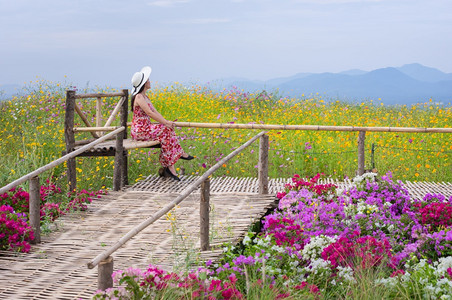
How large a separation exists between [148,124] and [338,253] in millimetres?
4196

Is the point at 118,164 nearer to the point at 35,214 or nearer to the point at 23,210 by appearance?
the point at 23,210

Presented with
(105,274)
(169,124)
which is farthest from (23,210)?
(105,274)

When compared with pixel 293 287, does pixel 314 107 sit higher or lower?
higher

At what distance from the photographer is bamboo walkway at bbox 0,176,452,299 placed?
4.64m

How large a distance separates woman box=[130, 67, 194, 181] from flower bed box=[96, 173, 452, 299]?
6.24 feet

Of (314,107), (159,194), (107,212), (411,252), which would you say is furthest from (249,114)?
(411,252)

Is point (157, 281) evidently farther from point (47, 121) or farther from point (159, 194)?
point (47, 121)

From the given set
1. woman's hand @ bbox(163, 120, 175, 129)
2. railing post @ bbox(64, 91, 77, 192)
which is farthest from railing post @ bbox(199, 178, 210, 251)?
woman's hand @ bbox(163, 120, 175, 129)

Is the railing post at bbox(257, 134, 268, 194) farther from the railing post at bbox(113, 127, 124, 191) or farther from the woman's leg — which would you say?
the railing post at bbox(113, 127, 124, 191)

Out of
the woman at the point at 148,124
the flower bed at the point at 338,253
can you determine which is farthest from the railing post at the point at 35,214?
the woman at the point at 148,124

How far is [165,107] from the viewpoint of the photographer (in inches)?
541

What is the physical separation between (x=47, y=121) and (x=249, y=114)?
4708 millimetres

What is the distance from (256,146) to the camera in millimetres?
10398

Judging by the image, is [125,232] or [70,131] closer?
[125,232]
